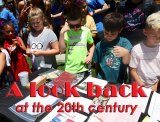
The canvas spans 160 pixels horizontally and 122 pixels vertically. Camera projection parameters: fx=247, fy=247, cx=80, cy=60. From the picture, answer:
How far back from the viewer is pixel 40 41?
10.7 feet

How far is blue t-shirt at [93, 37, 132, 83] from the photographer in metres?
2.81

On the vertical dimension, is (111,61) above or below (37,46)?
below

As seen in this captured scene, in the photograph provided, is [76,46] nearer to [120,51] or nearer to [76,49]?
[76,49]

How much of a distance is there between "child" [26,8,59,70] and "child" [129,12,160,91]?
3.63ft

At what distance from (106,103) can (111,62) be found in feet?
2.50

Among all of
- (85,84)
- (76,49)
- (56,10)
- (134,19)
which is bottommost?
(85,84)

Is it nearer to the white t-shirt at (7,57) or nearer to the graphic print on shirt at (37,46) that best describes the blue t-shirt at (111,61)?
the graphic print on shirt at (37,46)

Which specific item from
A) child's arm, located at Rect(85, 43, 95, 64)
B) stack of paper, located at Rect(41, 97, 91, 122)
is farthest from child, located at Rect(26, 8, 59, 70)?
stack of paper, located at Rect(41, 97, 91, 122)

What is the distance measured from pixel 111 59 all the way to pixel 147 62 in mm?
408

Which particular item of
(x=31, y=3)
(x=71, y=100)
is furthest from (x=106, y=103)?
(x=31, y=3)

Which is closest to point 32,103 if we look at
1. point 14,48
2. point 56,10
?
point 14,48

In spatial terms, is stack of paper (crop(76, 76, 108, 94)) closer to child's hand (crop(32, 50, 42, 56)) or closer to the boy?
child's hand (crop(32, 50, 42, 56))

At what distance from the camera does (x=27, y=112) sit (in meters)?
2.08

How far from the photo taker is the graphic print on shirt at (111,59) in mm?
2797
